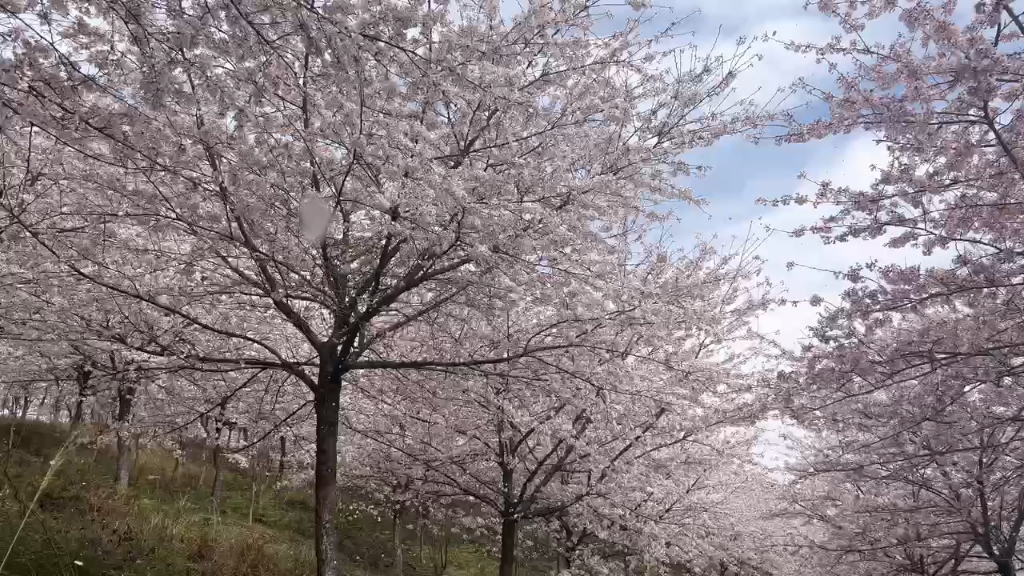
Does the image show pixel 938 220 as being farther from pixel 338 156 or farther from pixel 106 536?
pixel 106 536

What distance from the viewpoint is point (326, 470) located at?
557cm

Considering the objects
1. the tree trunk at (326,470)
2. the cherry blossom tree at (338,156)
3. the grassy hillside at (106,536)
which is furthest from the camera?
the grassy hillside at (106,536)

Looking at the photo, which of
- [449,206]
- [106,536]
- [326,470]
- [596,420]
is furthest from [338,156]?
[106,536]

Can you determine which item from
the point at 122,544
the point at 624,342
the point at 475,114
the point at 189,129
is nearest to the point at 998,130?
the point at 624,342

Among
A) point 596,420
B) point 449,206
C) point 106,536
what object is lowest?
point 106,536

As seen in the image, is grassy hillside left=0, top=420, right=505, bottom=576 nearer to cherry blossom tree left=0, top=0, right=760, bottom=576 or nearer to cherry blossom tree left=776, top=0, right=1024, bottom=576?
cherry blossom tree left=0, top=0, right=760, bottom=576

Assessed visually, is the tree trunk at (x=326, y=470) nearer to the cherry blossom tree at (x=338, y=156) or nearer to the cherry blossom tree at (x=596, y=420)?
the cherry blossom tree at (x=338, y=156)

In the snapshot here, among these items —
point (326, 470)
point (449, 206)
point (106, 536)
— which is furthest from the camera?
point (106, 536)

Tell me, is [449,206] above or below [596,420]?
above

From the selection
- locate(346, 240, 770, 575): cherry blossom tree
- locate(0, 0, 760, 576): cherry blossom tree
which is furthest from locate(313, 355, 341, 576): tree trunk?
locate(346, 240, 770, 575): cherry blossom tree

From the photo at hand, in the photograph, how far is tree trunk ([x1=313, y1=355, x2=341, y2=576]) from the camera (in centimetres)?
525

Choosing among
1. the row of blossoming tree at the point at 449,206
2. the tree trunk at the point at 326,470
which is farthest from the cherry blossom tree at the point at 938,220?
the tree trunk at the point at 326,470

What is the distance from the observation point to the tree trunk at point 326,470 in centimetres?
525

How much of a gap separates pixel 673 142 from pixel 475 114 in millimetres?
1836
